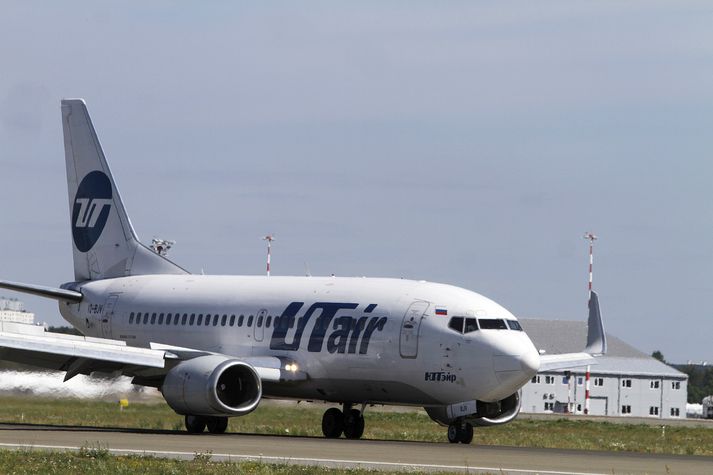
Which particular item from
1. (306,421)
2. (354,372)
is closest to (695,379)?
(306,421)

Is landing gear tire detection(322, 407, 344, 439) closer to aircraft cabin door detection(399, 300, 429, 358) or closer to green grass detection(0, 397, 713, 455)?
green grass detection(0, 397, 713, 455)

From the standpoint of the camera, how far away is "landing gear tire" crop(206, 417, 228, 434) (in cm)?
3916

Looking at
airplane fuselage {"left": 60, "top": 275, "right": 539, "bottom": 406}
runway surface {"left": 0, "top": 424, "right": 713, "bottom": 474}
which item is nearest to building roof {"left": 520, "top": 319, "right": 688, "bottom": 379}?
airplane fuselage {"left": 60, "top": 275, "right": 539, "bottom": 406}

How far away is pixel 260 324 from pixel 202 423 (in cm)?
378

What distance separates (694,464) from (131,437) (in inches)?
508

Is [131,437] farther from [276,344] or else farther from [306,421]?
[306,421]

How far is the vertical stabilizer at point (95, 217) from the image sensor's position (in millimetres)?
48500

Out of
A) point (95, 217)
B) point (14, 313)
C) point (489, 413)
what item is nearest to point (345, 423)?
point (489, 413)

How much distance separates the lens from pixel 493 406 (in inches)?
1491

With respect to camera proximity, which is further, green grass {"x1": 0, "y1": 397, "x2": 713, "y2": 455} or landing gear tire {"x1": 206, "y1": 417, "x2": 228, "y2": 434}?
green grass {"x1": 0, "y1": 397, "x2": 713, "y2": 455}

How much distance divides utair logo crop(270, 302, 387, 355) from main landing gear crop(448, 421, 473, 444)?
122 inches

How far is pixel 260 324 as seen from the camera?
137 ft

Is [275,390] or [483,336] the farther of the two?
[275,390]

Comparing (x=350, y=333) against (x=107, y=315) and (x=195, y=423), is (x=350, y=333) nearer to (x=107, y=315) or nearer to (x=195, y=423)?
(x=195, y=423)
